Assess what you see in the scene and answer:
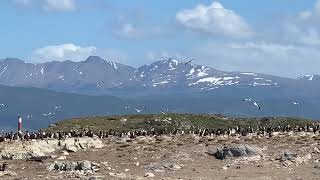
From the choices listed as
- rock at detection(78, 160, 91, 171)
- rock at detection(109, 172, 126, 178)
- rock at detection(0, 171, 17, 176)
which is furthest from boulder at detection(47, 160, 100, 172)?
rock at detection(0, 171, 17, 176)

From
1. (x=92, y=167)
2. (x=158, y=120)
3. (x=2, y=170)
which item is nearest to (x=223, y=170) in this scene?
(x=92, y=167)

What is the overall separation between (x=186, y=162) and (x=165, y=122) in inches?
1974

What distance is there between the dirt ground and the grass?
29.3 m

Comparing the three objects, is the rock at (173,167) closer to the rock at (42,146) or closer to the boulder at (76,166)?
the boulder at (76,166)

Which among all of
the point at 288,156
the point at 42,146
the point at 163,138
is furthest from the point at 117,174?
the point at 163,138

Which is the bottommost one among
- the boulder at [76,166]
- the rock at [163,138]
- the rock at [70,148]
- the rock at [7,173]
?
the rock at [7,173]

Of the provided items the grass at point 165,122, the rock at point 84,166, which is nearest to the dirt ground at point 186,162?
the rock at point 84,166

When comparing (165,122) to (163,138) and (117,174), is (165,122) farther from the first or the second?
(117,174)

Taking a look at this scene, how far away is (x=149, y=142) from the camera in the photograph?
59469 mm

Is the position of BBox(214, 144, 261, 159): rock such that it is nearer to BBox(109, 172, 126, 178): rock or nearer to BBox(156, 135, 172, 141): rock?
BBox(109, 172, 126, 178): rock

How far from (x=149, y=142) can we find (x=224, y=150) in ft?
40.7

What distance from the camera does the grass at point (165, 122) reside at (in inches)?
3541

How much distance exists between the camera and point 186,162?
47.3 metres

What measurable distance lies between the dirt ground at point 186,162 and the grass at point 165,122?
29.3m
